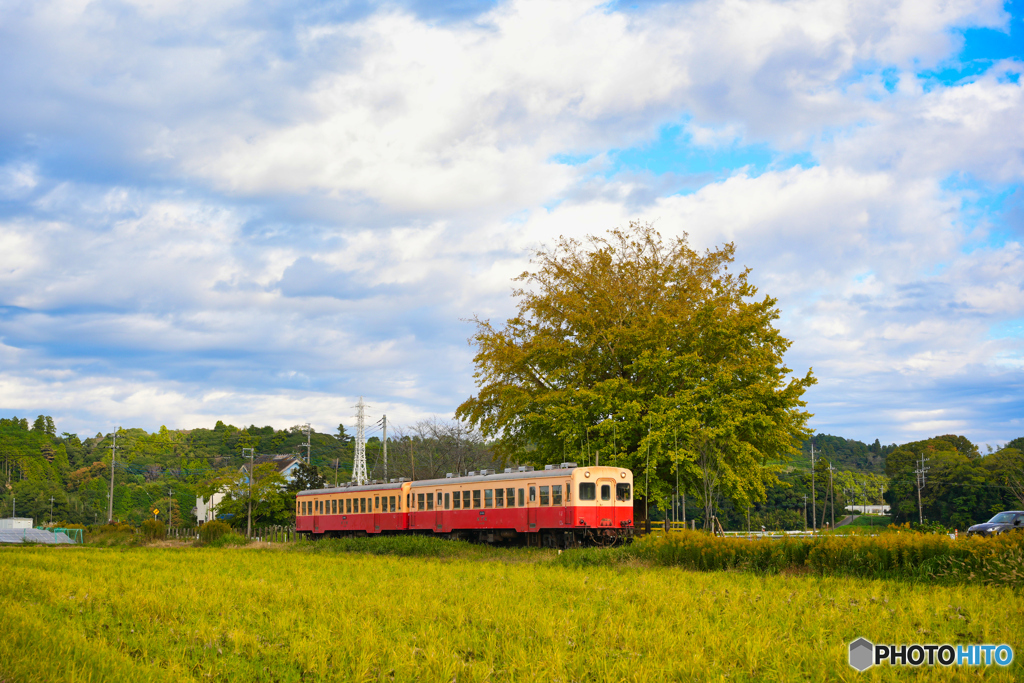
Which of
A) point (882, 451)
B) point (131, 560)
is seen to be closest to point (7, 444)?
point (131, 560)

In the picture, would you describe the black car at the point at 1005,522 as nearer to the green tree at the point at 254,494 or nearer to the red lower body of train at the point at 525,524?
the red lower body of train at the point at 525,524

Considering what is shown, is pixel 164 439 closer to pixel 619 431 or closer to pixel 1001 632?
pixel 619 431

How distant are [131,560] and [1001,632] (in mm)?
23558

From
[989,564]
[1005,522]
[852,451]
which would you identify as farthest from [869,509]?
[989,564]

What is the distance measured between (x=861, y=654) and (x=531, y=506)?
21.9 meters

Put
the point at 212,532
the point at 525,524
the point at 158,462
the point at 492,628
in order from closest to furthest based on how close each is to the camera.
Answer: the point at 492,628 < the point at 525,524 < the point at 212,532 < the point at 158,462

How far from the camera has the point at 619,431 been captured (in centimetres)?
3253

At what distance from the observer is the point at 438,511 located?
113 ft

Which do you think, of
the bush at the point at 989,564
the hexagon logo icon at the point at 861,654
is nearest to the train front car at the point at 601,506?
the bush at the point at 989,564

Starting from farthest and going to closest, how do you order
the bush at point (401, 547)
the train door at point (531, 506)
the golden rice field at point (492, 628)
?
the train door at point (531, 506) → the bush at point (401, 547) → the golden rice field at point (492, 628)

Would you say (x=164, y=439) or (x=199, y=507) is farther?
(x=164, y=439)

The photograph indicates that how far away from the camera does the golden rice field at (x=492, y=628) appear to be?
309 inches

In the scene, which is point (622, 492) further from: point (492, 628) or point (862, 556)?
point (492, 628)

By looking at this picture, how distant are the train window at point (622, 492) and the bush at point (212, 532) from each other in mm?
21728
